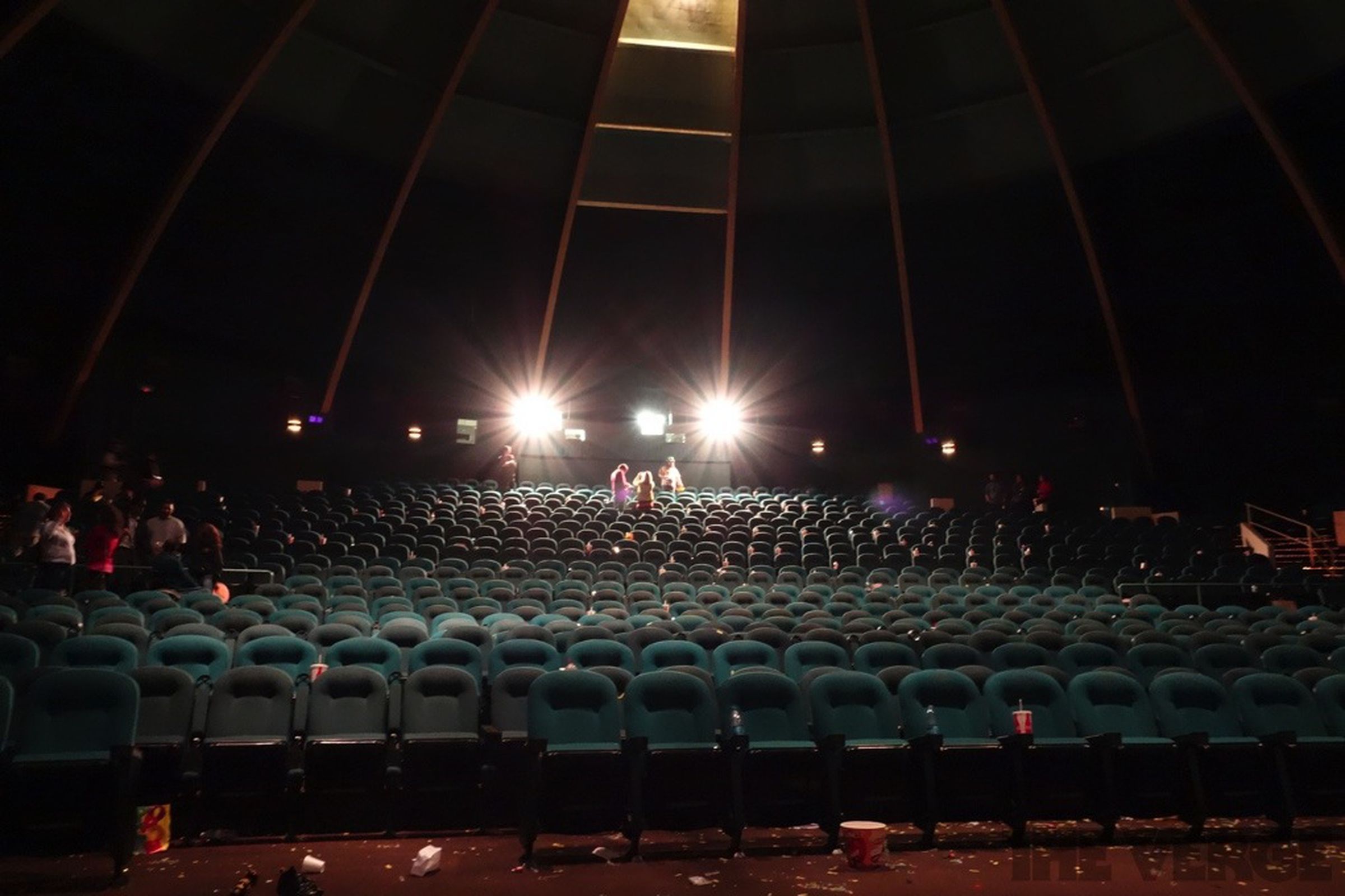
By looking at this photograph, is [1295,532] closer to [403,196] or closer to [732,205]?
[732,205]

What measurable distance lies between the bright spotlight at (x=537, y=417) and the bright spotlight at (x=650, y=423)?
78.4 inches

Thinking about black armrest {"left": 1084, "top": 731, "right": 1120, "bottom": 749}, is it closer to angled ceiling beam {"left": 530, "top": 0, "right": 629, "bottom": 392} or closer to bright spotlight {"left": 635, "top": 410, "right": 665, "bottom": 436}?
angled ceiling beam {"left": 530, "top": 0, "right": 629, "bottom": 392}

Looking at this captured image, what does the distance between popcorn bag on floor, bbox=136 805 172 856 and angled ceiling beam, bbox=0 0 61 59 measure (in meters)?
12.6

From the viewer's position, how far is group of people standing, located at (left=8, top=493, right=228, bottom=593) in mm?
10516

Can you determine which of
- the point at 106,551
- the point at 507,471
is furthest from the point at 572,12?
the point at 106,551

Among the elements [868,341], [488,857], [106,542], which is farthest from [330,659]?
[868,341]

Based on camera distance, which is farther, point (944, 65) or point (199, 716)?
point (944, 65)

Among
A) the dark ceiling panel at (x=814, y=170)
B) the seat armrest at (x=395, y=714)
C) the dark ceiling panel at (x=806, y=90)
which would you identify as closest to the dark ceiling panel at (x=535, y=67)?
the dark ceiling panel at (x=806, y=90)

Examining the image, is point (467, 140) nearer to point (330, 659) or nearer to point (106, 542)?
point (106, 542)

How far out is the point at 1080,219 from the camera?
18.3m

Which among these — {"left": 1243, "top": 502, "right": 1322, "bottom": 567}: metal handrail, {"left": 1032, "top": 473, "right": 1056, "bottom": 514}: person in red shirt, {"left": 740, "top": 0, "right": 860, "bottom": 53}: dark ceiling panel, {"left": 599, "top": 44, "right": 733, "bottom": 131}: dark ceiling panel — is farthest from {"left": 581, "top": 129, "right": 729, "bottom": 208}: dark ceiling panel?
{"left": 1243, "top": 502, "right": 1322, "bottom": 567}: metal handrail

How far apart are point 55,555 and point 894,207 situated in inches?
617

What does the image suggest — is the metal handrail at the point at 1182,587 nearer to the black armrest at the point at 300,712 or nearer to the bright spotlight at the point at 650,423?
the black armrest at the point at 300,712

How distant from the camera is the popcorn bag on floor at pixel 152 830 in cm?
519
